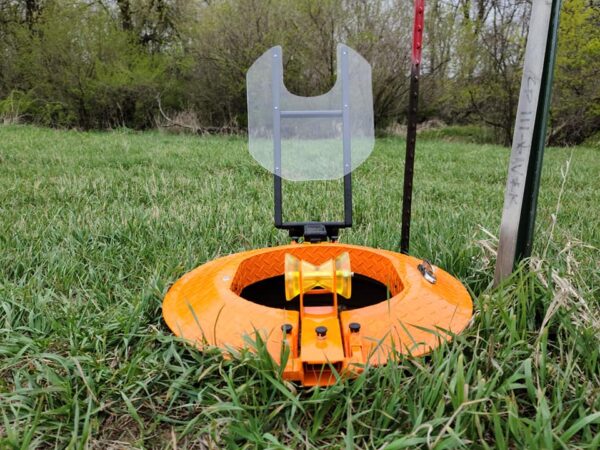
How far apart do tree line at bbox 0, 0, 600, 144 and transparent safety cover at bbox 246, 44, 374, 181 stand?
8.94 metres

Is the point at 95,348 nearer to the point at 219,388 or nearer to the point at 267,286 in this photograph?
the point at 219,388

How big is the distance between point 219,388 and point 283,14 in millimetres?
10568

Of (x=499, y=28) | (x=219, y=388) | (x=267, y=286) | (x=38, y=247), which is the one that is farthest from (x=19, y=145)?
(x=499, y=28)

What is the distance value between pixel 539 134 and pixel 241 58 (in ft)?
33.7

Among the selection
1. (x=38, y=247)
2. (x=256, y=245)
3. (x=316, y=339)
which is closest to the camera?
(x=316, y=339)

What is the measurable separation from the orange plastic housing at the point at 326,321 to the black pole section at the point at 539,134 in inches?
12.4

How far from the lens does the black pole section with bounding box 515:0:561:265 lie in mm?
1490

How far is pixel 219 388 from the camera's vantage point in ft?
4.59

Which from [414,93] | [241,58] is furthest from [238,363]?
[241,58]

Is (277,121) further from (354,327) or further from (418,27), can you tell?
(354,327)

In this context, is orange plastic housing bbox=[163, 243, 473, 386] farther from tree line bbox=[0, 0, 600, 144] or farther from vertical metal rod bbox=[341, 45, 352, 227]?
tree line bbox=[0, 0, 600, 144]

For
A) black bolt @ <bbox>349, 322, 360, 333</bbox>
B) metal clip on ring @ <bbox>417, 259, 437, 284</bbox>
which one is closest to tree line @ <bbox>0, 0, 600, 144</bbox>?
metal clip on ring @ <bbox>417, 259, 437, 284</bbox>

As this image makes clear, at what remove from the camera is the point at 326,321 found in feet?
4.58

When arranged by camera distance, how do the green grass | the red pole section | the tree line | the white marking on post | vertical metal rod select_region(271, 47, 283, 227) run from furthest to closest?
the tree line → vertical metal rod select_region(271, 47, 283, 227) → the red pole section → the white marking on post → the green grass
